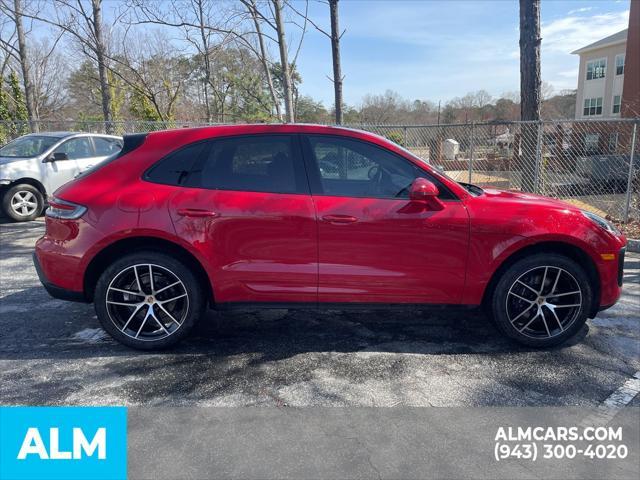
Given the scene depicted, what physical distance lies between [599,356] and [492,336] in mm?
791

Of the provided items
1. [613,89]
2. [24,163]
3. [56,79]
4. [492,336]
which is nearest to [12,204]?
[24,163]

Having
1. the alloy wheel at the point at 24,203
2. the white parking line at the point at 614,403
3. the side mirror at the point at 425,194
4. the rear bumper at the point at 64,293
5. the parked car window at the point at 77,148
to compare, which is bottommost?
the white parking line at the point at 614,403

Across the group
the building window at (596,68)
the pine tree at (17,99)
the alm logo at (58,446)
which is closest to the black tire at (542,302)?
the alm logo at (58,446)

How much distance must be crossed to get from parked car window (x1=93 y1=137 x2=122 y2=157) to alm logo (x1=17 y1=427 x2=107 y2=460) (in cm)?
835

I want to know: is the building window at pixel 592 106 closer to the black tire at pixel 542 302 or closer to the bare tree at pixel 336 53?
the bare tree at pixel 336 53

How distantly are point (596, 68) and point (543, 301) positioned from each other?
4268 centimetres

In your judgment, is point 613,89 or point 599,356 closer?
point 599,356

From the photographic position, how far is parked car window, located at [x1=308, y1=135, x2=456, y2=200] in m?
→ 3.62

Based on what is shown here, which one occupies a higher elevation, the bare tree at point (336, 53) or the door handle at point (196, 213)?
the bare tree at point (336, 53)

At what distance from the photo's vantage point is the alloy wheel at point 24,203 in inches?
348

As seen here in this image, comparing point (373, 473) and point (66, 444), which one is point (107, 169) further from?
point (373, 473)

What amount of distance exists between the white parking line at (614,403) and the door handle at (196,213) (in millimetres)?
2777

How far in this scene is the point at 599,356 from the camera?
3646mm

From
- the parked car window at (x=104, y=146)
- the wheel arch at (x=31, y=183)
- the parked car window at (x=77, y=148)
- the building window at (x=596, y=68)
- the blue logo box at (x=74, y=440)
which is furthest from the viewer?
the building window at (x=596, y=68)
